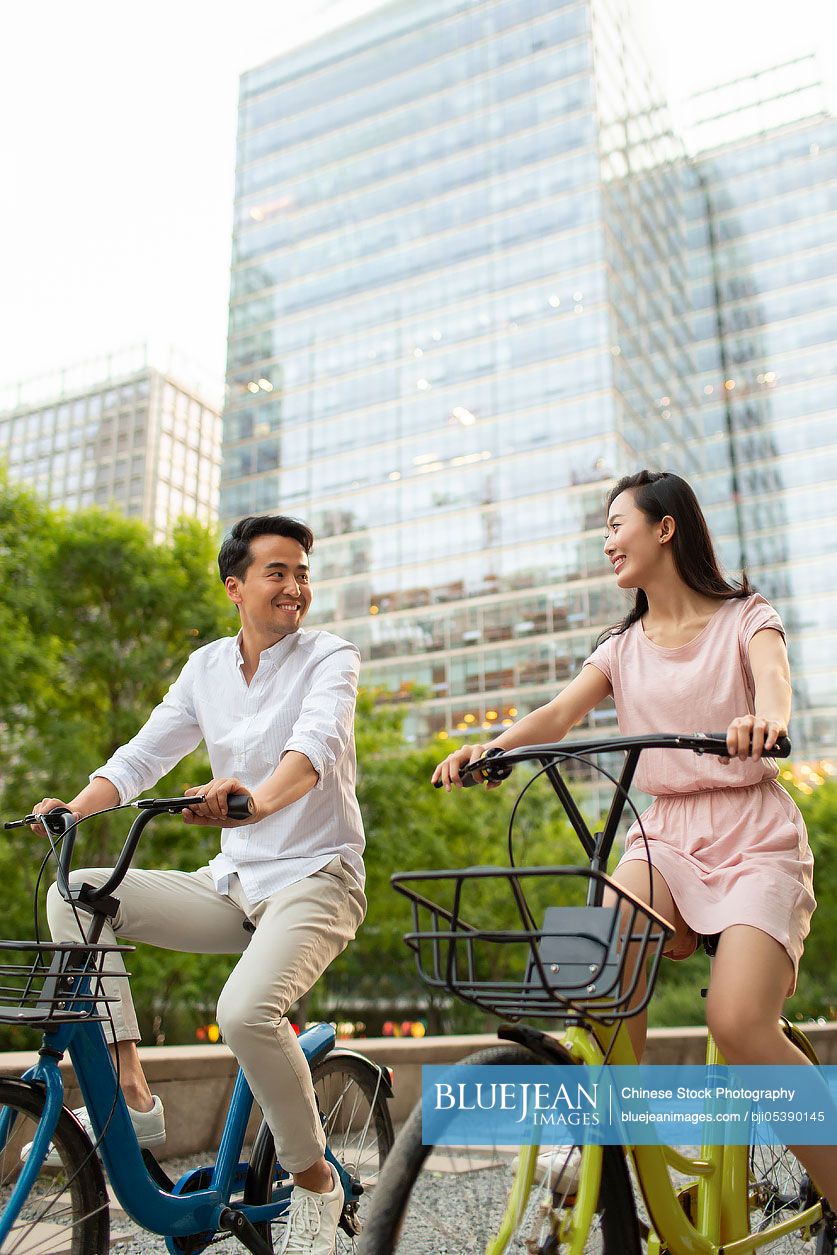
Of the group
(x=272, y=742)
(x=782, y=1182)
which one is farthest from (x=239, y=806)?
(x=782, y=1182)

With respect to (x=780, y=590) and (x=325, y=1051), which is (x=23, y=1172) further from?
(x=780, y=590)

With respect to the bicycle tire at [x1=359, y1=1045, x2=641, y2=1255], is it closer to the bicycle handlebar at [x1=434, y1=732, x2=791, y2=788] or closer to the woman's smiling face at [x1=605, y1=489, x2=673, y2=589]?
the bicycle handlebar at [x1=434, y1=732, x2=791, y2=788]

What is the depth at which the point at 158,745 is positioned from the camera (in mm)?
2930

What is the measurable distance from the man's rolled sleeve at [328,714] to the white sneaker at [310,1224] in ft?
3.14

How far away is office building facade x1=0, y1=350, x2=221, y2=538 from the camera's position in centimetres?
7562

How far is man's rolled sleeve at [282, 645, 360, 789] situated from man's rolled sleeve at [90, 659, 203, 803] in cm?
38

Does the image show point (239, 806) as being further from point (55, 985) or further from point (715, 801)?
point (715, 801)

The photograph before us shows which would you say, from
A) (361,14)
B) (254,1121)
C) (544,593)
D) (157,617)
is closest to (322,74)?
(361,14)

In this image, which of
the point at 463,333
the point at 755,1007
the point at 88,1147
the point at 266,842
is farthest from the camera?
the point at 463,333

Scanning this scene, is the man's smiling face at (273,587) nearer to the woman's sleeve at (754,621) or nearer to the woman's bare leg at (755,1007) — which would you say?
the woman's sleeve at (754,621)

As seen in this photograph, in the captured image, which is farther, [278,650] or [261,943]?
[278,650]

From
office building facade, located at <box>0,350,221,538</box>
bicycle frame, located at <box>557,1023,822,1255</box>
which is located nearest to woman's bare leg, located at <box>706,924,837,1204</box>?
bicycle frame, located at <box>557,1023,822,1255</box>

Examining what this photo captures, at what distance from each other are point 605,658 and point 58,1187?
172 cm

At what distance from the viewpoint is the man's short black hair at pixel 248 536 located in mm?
2953
